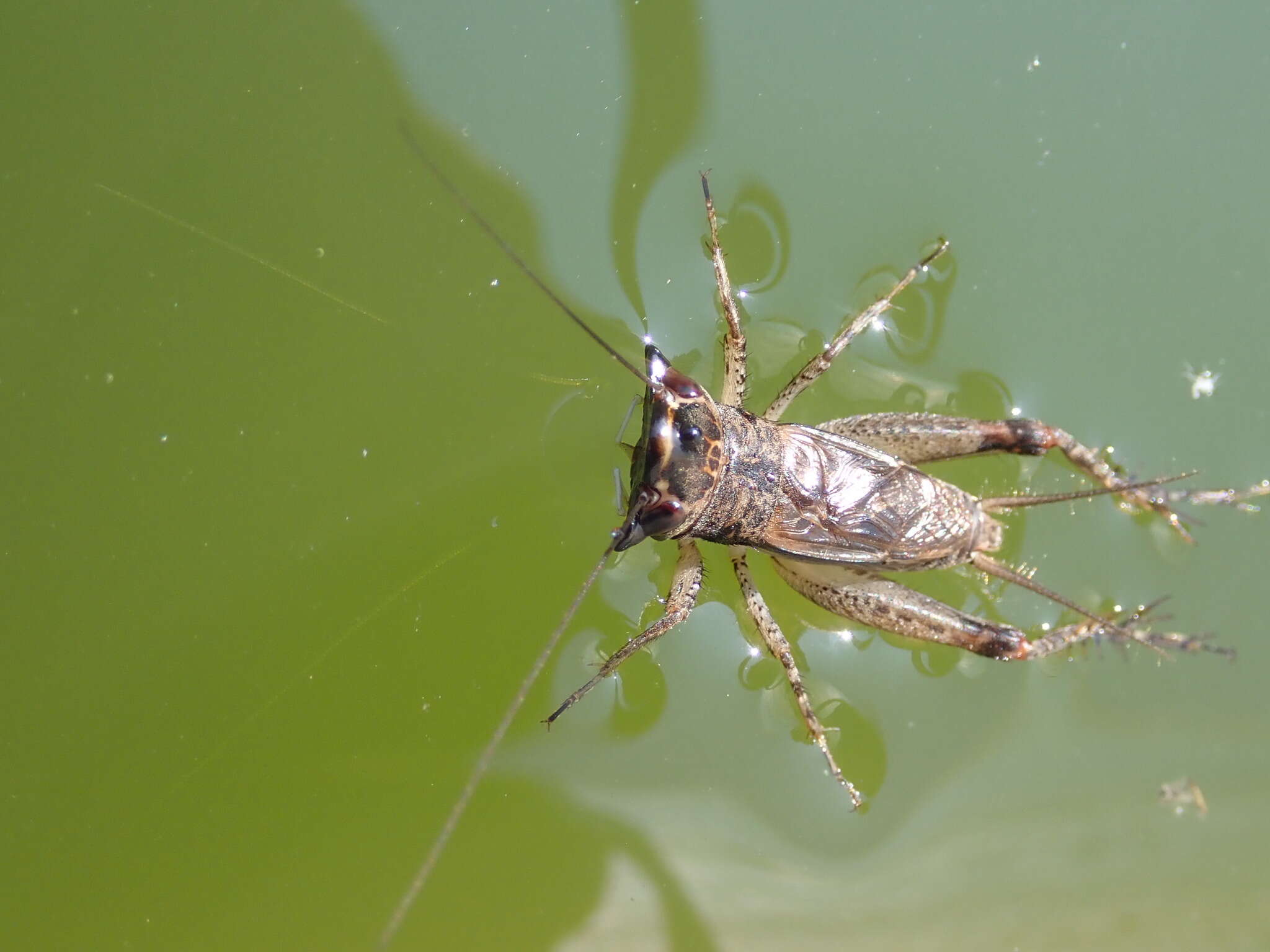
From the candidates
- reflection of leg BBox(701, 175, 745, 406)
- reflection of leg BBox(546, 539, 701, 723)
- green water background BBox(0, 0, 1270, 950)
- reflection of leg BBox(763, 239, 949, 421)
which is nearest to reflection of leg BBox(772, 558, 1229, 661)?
green water background BBox(0, 0, 1270, 950)

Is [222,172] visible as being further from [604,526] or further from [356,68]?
[604,526]

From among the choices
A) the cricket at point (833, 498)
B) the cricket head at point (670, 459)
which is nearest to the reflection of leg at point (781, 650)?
the cricket at point (833, 498)

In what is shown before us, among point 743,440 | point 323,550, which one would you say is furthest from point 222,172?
point 743,440

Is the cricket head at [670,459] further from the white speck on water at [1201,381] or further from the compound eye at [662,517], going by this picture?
the white speck on water at [1201,381]

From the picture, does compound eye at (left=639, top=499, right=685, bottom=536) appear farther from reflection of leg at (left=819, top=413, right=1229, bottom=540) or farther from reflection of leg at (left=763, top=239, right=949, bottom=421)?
reflection of leg at (left=819, top=413, right=1229, bottom=540)

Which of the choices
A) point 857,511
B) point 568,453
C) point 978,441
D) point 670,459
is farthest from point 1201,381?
point 568,453

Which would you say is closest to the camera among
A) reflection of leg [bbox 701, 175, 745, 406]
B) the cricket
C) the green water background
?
the cricket
